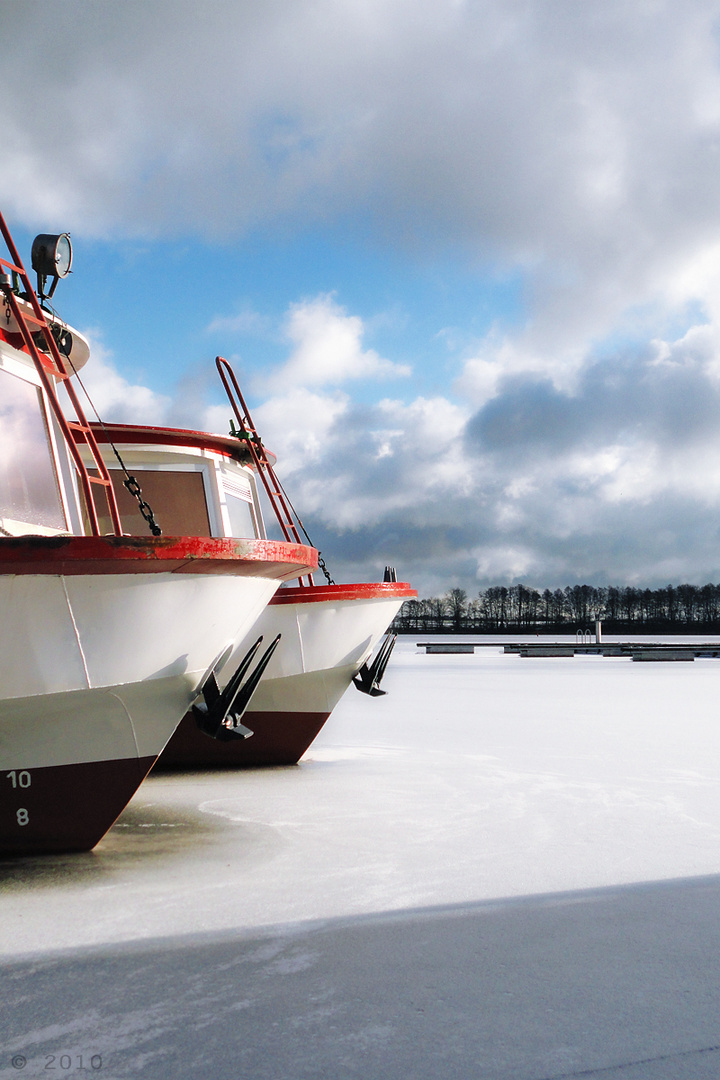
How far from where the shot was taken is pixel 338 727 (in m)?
12.0

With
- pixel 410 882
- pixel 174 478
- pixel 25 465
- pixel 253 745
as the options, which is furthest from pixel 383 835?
pixel 174 478

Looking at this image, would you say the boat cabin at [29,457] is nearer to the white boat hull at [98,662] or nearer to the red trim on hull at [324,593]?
the white boat hull at [98,662]

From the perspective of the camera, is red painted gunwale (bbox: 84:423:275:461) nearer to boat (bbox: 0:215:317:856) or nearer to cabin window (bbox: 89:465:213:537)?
cabin window (bbox: 89:465:213:537)

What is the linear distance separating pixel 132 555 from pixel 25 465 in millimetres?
1306

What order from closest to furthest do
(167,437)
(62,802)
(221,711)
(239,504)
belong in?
1. (62,802)
2. (221,711)
3. (167,437)
4. (239,504)

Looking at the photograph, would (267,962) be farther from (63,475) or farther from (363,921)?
(63,475)

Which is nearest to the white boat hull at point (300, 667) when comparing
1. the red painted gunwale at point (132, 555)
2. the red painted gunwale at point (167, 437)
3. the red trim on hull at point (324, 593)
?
the red trim on hull at point (324, 593)

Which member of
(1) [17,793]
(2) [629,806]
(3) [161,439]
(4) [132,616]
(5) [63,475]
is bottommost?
(2) [629,806]

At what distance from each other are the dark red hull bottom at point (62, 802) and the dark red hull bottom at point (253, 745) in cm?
354

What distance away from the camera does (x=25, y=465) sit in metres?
5.02

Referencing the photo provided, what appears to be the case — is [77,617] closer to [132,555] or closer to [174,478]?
[132,555]

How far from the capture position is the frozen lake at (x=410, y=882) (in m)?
2.66

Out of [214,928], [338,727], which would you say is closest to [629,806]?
[214,928]

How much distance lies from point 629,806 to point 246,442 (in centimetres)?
472
